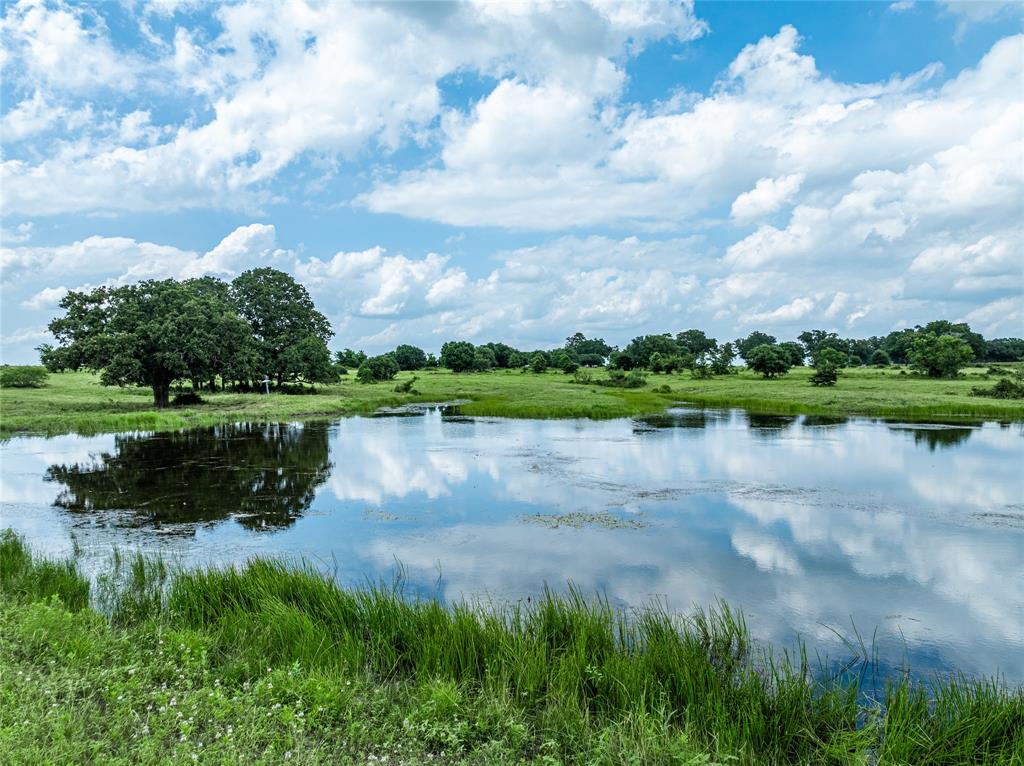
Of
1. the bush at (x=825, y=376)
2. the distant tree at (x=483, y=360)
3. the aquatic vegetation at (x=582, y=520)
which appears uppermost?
the distant tree at (x=483, y=360)

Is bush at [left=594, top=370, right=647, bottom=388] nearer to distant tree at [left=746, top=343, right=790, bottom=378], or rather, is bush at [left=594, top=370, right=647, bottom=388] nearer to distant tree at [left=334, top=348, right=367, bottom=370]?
distant tree at [left=746, top=343, right=790, bottom=378]

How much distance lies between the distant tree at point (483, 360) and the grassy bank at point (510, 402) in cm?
3280

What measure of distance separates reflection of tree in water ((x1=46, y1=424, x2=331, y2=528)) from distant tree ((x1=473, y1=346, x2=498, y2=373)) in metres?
74.4

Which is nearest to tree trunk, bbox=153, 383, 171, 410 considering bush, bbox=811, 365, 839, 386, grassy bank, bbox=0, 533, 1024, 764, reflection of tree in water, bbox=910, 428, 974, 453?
grassy bank, bbox=0, 533, 1024, 764

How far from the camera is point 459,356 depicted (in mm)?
103375

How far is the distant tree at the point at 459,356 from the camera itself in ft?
339

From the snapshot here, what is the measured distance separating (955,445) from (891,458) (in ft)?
20.6

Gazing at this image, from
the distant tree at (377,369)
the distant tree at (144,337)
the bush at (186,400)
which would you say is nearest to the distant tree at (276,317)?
the bush at (186,400)

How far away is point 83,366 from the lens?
128 feet

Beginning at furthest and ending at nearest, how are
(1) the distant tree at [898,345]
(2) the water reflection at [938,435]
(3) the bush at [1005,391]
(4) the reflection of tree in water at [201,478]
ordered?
(1) the distant tree at [898,345] → (3) the bush at [1005,391] → (2) the water reflection at [938,435] → (4) the reflection of tree in water at [201,478]

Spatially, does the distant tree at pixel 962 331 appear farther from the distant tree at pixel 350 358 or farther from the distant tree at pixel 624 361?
the distant tree at pixel 350 358

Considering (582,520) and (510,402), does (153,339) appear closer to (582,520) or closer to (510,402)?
(510,402)

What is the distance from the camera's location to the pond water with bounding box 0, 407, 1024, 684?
10.3 m

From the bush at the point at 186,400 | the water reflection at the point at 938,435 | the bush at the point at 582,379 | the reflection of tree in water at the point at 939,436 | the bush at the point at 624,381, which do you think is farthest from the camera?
the bush at the point at 582,379
